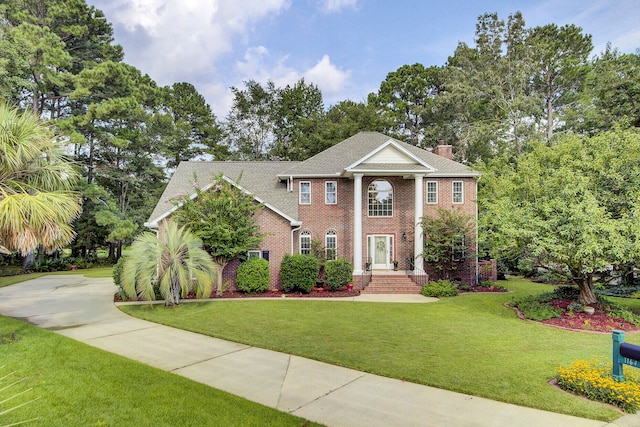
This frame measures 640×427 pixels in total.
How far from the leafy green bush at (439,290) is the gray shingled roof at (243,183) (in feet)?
24.3

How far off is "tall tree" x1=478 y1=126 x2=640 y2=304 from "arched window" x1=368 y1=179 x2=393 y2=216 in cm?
759

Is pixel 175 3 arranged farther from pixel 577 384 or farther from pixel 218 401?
pixel 577 384

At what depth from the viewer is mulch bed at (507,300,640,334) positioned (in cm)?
1009

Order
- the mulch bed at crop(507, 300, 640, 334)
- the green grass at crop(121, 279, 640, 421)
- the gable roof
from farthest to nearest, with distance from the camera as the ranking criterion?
the gable roof
the mulch bed at crop(507, 300, 640, 334)
the green grass at crop(121, 279, 640, 421)

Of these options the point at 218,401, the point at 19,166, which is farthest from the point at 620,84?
the point at 19,166

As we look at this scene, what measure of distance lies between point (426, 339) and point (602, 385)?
3.93m

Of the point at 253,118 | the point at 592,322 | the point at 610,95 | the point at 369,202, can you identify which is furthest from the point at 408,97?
the point at 592,322

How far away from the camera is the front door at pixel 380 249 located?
63.9 feet

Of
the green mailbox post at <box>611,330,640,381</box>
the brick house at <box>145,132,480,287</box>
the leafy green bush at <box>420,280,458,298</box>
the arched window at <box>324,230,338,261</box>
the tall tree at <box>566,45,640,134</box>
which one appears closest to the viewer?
the green mailbox post at <box>611,330,640,381</box>

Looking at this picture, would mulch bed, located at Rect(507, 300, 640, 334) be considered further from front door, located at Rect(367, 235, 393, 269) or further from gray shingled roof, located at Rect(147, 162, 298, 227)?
gray shingled roof, located at Rect(147, 162, 298, 227)

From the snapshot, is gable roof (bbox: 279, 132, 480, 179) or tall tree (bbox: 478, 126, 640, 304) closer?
tall tree (bbox: 478, 126, 640, 304)

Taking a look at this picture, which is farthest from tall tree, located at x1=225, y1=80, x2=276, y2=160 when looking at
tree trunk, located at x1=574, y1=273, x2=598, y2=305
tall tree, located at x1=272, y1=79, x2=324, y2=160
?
tree trunk, located at x1=574, y1=273, x2=598, y2=305

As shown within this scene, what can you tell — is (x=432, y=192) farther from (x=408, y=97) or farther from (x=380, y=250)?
(x=408, y=97)

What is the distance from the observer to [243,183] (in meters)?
20.2
